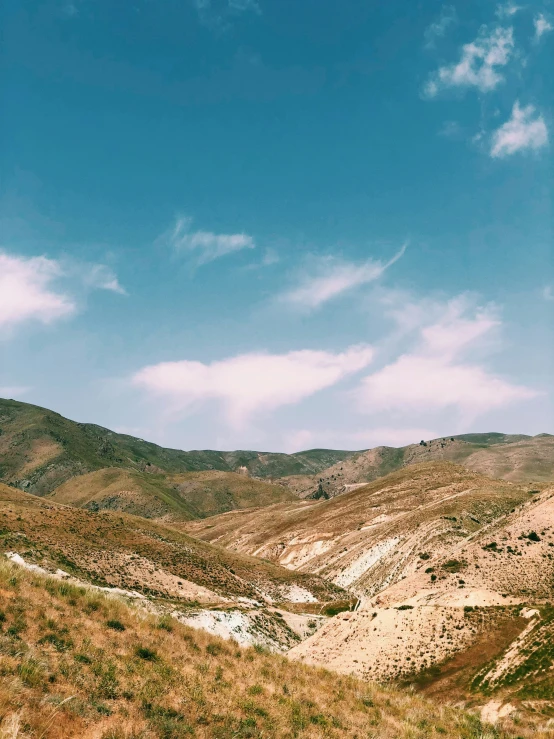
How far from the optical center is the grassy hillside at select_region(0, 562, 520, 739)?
412 inches

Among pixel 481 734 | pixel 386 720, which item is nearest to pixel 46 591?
pixel 386 720

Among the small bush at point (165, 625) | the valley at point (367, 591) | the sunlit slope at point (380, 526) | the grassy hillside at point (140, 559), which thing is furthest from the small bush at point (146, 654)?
the sunlit slope at point (380, 526)

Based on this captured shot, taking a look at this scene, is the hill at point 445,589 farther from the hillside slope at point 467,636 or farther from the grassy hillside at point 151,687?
the grassy hillside at point 151,687

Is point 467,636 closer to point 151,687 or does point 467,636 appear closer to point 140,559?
point 151,687

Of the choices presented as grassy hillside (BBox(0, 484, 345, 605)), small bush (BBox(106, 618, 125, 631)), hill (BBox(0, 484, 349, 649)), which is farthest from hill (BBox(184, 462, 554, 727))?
small bush (BBox(106, 618, 125, 631))

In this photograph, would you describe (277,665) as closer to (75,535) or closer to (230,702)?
(230,702)

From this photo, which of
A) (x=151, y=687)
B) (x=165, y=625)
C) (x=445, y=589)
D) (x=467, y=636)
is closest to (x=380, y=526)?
(x=445, y=589)

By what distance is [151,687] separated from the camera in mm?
12789

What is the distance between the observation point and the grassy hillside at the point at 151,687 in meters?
10.5

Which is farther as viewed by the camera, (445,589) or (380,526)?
(380,526)

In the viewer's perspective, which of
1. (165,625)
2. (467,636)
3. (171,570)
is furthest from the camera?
(171,570)

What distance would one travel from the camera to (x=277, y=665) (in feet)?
60.1

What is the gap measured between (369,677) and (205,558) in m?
42.4

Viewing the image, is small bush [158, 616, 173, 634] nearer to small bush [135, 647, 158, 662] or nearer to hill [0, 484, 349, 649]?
small bush [135, 647, 158, 662]
